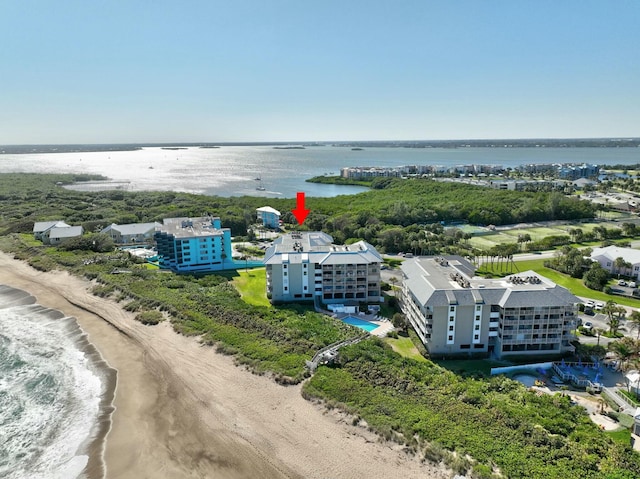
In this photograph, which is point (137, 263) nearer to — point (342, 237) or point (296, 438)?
point (342, 237)

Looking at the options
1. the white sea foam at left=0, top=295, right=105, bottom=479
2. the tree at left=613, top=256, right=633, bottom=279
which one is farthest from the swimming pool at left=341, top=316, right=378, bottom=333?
the tree at left=613, top=256, right=633, bottom=279

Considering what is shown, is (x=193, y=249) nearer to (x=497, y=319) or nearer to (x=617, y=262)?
(x=497, y=319)

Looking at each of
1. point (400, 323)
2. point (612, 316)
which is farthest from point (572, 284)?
point (400, 323)

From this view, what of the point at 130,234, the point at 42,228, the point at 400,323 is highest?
the point at 42,228

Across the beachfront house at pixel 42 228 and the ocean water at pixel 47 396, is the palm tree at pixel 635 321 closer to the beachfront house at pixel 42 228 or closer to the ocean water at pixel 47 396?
the ocean water at pixel 47 396

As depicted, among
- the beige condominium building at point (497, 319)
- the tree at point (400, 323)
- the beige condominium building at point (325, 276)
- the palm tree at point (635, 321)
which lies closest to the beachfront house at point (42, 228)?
the beige condominium building at point (325, 276)

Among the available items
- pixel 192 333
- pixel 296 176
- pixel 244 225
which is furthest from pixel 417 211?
pixel 296 176

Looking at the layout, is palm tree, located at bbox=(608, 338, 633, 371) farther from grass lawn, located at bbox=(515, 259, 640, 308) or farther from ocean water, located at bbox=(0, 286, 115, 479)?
ocean water, located at bbox=(0, 286, 115, 479)
